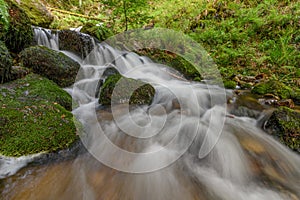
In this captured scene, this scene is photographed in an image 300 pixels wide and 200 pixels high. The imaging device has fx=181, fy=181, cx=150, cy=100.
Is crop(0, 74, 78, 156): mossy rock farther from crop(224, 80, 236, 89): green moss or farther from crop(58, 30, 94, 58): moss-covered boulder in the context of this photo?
crop(224, 80, 236, 89): green moss

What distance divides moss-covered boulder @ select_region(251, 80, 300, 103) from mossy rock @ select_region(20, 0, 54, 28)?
25.7 feet

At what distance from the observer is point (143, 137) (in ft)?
9.74

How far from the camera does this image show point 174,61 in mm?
6465

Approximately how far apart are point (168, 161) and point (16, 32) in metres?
4.71

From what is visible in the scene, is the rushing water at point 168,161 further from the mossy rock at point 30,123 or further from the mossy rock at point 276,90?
the mossy rock at point 276,90

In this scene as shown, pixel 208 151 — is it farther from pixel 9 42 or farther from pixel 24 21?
pixel 24 21

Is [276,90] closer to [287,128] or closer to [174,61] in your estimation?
[287,128]

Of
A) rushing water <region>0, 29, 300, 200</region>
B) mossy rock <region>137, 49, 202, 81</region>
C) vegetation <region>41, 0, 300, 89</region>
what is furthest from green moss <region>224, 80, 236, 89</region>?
rushing water <region>0, 29, 300, 200</region>

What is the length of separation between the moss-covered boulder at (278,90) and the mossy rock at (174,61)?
1.79 m

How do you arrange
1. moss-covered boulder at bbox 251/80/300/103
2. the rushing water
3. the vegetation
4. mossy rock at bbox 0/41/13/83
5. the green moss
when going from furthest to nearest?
the vegetation
the green moss
moss-covered boulder at bbox 251/80/300/103
mossy rock at bbox 0/41/13/83
the rushing water

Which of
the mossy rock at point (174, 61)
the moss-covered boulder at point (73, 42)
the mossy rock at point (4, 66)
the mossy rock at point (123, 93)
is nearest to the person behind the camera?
the mossy rock at point (4, 66)

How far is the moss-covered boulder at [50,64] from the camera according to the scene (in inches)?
156

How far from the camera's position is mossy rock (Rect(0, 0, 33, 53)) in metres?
4.23

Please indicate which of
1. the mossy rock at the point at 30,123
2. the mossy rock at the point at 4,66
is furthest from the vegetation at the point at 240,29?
the mossy rock at the point at 30,123
